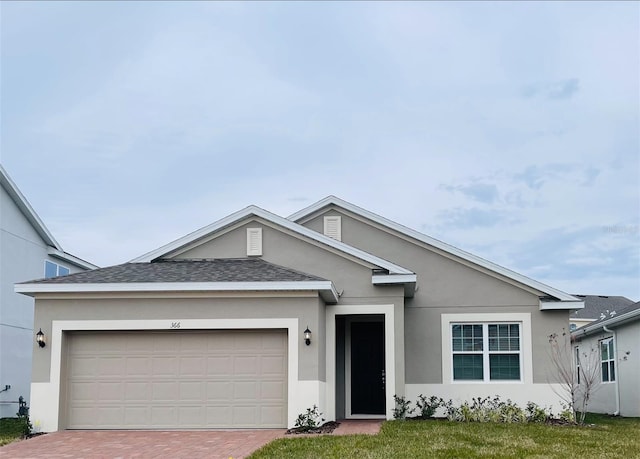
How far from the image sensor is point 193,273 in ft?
56.9

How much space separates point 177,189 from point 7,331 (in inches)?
257

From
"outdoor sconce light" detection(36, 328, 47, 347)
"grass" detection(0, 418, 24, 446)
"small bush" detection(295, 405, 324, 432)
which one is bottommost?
"grass" detection(0, 418, 24, 446)

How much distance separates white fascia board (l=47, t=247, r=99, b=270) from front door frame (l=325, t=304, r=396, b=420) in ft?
40.0

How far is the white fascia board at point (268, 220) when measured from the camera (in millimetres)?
18344

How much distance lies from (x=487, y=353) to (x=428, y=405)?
204 centimetres

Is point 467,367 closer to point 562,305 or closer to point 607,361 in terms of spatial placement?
point 562,305

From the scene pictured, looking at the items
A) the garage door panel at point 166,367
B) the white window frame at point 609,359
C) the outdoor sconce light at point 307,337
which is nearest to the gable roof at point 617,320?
the white window frame at point 609,359

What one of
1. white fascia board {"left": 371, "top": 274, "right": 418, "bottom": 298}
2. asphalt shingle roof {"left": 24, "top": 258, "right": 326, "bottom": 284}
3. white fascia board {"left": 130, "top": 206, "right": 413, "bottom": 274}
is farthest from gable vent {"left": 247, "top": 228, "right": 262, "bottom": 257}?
white fascia board {"left": 371, "top": 274, "right": 418, "bottom": 298}

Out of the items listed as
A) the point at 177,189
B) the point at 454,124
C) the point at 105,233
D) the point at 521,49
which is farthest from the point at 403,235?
the point at 105,233

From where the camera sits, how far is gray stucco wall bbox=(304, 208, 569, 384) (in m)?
19.9

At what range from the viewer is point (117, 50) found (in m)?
19.8

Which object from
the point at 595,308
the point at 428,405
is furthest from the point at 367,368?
the point at 595,308

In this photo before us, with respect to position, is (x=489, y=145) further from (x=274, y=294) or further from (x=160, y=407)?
(x=160, y=407)

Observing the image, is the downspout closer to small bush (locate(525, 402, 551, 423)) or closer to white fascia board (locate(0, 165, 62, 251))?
small bush (locate(525, 402, 551, 423))
